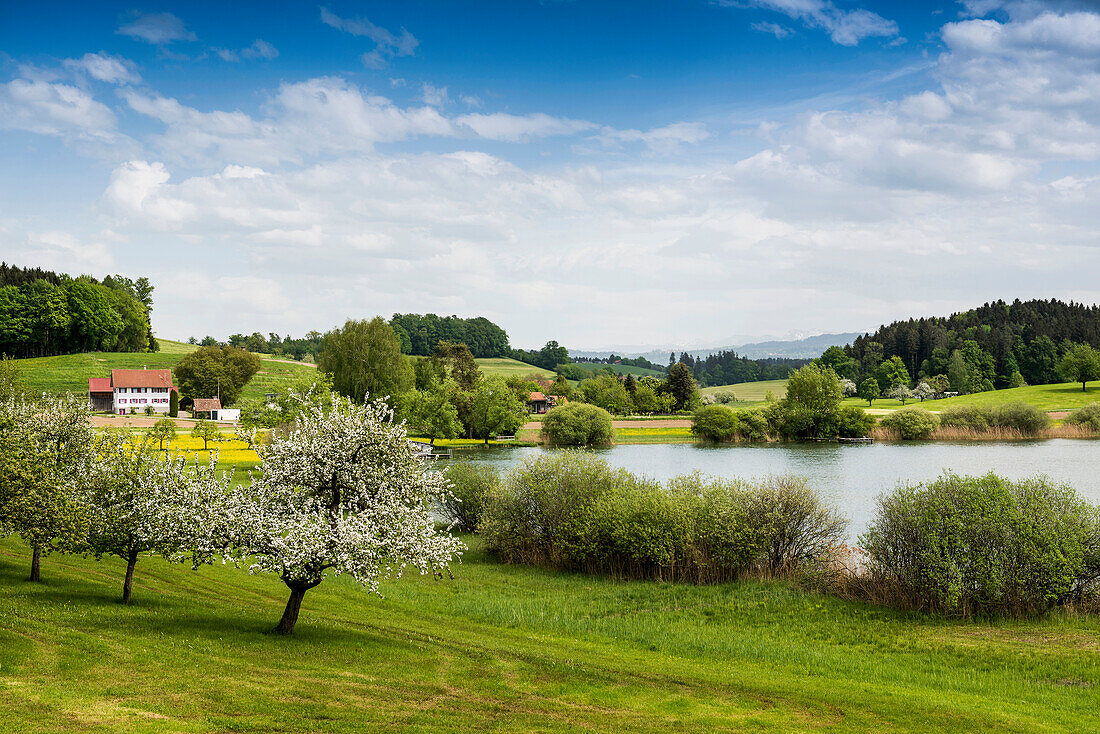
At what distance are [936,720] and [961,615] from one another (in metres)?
10.7

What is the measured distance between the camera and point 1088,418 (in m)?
89.6

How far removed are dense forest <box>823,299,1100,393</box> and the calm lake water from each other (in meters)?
78.9

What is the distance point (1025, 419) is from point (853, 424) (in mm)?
19813

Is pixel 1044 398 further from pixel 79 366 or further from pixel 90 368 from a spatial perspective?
pixel 79 366

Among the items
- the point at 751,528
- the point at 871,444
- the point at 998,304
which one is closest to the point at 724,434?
the point at 871,444

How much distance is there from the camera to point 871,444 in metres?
91.4

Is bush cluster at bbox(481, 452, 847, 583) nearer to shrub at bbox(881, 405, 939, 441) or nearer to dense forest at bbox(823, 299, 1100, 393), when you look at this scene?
shrub at bbox(881, 405, 939, 441)

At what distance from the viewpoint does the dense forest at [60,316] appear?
13662cm

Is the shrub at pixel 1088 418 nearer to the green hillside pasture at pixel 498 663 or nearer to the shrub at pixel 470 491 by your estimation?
the shrub at pixel 470 491

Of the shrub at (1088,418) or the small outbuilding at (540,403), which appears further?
the small outbuilding at (540,403)

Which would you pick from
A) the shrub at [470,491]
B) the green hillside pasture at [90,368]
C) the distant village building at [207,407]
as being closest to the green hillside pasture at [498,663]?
the shrub at [470,491]

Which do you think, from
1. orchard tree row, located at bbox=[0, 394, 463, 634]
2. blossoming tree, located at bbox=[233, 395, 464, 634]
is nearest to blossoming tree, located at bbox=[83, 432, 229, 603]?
orchard tree row, located at bbox=[0, 394, 463, 634]

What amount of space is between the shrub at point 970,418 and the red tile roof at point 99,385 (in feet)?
408

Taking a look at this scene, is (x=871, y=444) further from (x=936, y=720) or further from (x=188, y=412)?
(x=188, y=412)
